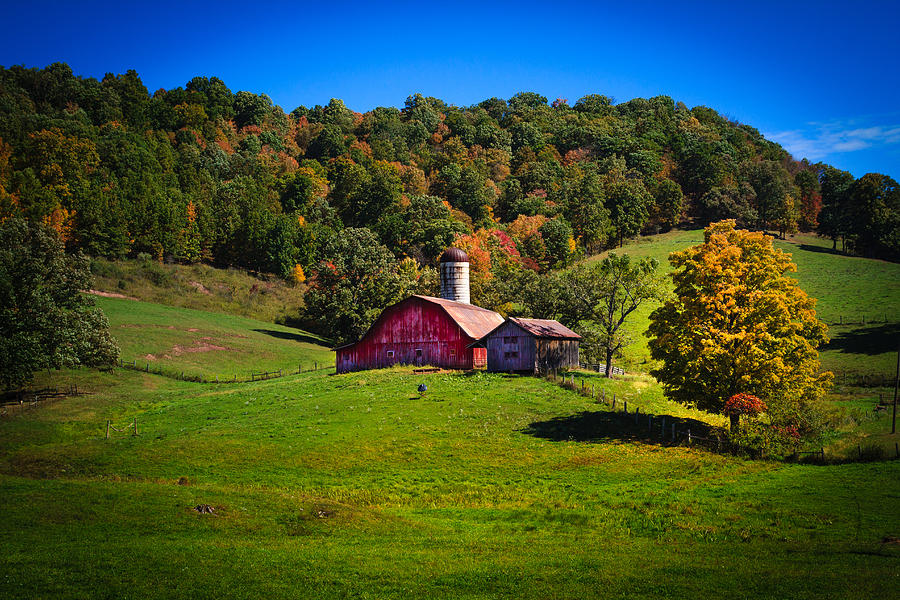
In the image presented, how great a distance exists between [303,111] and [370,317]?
125477 millimetres

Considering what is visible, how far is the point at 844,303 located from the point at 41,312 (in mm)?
90188

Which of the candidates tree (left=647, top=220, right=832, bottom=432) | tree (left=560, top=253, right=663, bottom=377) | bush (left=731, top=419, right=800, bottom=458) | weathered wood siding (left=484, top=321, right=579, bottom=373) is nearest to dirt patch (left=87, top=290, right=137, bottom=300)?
weathered wood siding (left=484, top=321, right=579, bottom=373)

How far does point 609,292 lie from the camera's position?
59.2m

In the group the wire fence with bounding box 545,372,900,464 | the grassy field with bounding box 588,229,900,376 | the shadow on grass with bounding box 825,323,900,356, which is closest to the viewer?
the wire fence with bounding box 545,372,900,464

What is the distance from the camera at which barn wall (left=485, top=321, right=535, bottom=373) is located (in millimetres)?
50344

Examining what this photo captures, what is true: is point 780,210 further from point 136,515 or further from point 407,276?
point 136,515

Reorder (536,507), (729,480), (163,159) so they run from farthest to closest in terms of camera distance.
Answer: (163,159), (729,480), (536,507)

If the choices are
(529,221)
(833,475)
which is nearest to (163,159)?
(529,221)

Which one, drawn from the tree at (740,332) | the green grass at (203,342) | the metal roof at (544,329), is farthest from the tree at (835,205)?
the green grass at (203,342)

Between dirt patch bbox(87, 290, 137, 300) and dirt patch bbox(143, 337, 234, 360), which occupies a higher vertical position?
dirt patch bbox(87, 290, 137, 300)

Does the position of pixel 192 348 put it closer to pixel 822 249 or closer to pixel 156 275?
pixel 156 275

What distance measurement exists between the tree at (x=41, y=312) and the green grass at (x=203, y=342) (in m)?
7.46

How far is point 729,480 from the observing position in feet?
85.7

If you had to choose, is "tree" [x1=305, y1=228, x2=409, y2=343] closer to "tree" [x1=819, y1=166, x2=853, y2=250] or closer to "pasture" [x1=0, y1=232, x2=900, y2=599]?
"pasture" [x1=0, y1=232, x2=900, y2=599]
